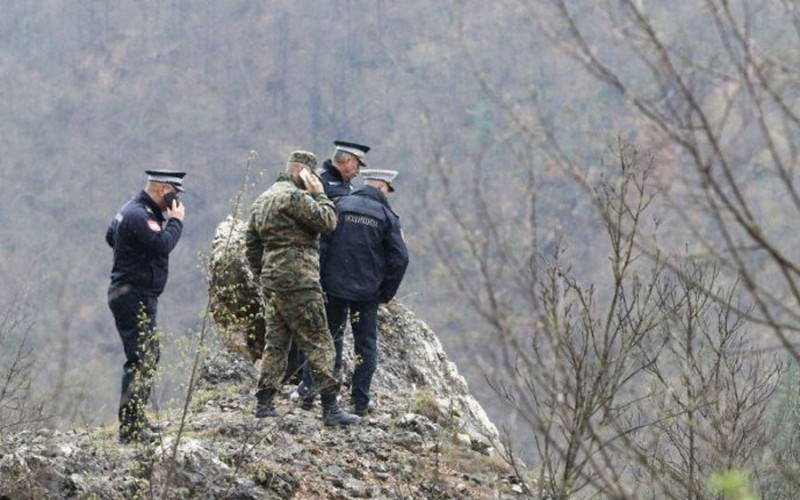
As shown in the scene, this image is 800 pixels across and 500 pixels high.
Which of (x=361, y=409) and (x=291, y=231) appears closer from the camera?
(x=291, y=231)

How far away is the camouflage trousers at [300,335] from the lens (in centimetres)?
→ 736

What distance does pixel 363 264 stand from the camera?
772 cm

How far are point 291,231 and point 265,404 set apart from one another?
3.49 feet

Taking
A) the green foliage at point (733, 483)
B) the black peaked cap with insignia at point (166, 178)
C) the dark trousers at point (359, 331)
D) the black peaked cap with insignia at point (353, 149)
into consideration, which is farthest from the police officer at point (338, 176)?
the green foliage at point (733, 483)

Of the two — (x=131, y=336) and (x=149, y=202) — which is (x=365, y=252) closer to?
(x=149, y=202)

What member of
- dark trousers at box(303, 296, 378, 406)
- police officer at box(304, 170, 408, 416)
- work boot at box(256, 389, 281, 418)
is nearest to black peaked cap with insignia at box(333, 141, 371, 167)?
police officer at box(304, 170, 408, 416)

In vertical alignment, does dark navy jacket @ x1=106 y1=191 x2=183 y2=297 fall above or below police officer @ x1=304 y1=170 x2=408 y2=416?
below

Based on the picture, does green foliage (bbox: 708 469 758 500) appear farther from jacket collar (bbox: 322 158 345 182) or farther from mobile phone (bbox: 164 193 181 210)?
jacket collar (bbox: 322 158 345 182)

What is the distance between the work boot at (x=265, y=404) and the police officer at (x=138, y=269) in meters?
0.69

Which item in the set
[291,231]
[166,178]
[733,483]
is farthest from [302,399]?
[733,483]

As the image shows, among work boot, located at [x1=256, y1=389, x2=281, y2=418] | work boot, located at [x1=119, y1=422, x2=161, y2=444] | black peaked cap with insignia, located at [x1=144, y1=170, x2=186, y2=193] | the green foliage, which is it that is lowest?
the green foliage

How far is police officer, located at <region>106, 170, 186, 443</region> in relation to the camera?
671 centimetres

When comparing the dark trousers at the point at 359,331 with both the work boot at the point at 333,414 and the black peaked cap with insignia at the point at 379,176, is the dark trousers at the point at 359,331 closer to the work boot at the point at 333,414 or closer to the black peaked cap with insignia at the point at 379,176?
the work boot at the point at 333,414

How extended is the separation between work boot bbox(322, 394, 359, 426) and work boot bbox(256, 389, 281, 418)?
1.08 feet
